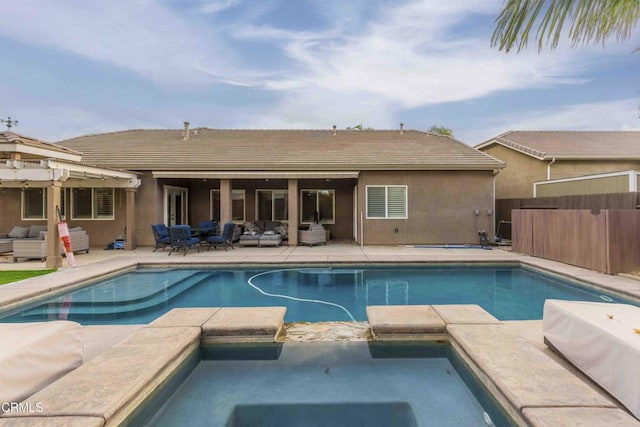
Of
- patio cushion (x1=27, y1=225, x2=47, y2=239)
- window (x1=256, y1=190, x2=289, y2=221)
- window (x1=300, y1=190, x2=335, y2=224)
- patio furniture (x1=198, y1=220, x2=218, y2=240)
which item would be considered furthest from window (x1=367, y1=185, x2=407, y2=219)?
patio cushion (x1=27, y1=225, x2=47, y2=239)

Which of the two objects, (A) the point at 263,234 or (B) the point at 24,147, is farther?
(A) the point at 263,234

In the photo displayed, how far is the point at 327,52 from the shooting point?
15391mm

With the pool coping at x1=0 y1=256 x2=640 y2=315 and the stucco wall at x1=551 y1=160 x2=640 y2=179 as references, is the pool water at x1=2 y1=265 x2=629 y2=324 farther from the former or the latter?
the stucco wall at x1=551 y1=160 x2=640 y2=179

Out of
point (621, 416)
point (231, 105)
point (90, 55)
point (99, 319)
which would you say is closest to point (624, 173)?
point (621, 416)

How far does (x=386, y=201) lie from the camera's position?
1438cm

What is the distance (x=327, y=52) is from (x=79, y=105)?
1541 cm

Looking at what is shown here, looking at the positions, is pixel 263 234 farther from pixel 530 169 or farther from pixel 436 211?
pixel 530 169

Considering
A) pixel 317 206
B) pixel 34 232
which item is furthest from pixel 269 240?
pixel 34 232

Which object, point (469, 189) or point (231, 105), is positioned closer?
point (469, 189)

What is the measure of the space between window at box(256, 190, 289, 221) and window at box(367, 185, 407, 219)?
178 inches

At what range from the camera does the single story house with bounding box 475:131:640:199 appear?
15352 millimetres

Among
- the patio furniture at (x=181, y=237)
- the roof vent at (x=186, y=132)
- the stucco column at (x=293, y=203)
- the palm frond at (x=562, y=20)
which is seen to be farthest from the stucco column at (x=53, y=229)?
the palm frond at (x=562, y=20)

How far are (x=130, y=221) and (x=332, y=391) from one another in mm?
12156

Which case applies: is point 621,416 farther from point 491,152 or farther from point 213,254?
point 491,152
